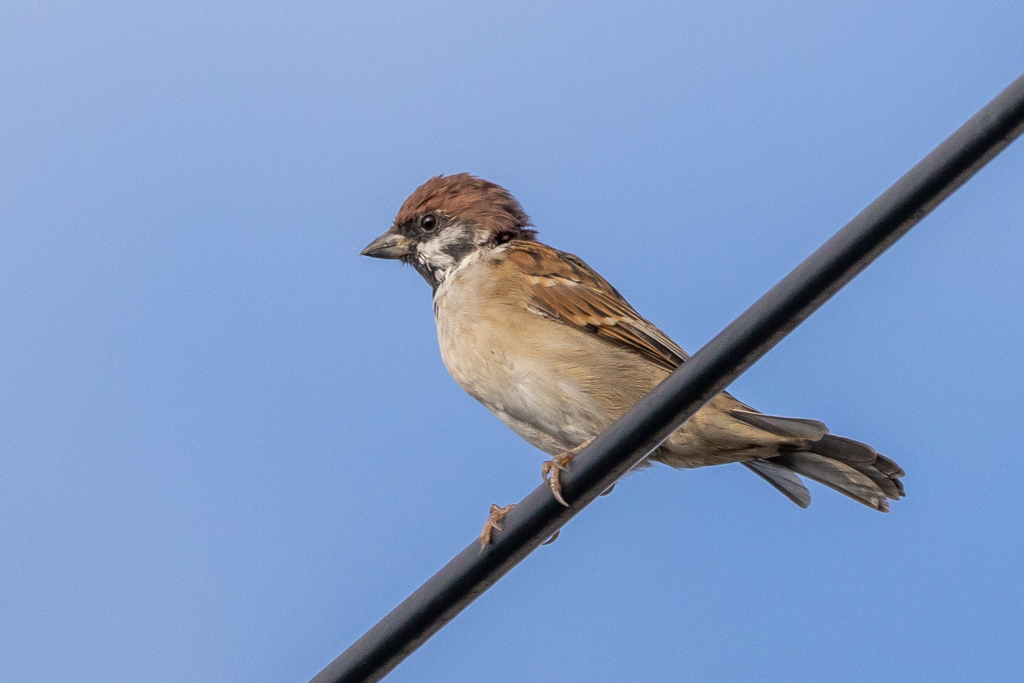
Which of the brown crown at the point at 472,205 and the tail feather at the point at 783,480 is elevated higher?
the brown crown at the point at 472,205

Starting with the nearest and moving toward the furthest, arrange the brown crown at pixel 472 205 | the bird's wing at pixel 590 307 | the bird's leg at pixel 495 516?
the bird's leg at pixel 495 516 → the bird's wing at pixel 590 307 → the brown crown at pixel 472 205

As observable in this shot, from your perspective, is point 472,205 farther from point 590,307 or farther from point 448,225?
point 590,307

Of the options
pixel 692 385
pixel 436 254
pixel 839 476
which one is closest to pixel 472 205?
pixel 436 254

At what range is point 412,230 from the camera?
6055 mm

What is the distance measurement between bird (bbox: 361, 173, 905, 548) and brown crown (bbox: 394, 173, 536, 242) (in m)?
0.42

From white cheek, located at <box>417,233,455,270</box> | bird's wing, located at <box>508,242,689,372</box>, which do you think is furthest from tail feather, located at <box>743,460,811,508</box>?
white cheek, located at <box>417,233,455,270</box>

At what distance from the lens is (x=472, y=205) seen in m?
5.97

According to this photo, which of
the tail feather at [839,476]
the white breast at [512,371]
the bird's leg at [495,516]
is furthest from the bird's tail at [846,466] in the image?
the bird's leg at [495,516]

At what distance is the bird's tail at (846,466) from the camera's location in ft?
15.3

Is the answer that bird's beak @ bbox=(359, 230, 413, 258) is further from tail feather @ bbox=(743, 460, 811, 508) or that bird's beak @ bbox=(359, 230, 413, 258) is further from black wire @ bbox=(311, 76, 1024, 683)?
black wire @ bbox=(311, 76, 1024, 683)

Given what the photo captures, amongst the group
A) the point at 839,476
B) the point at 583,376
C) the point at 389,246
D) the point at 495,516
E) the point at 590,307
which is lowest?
the point at 839,476

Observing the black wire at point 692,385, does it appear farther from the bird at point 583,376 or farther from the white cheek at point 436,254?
the white cheek at point 436,254

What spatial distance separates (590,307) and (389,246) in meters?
1.53

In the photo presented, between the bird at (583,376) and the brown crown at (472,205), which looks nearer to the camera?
the bird at (583,376)
